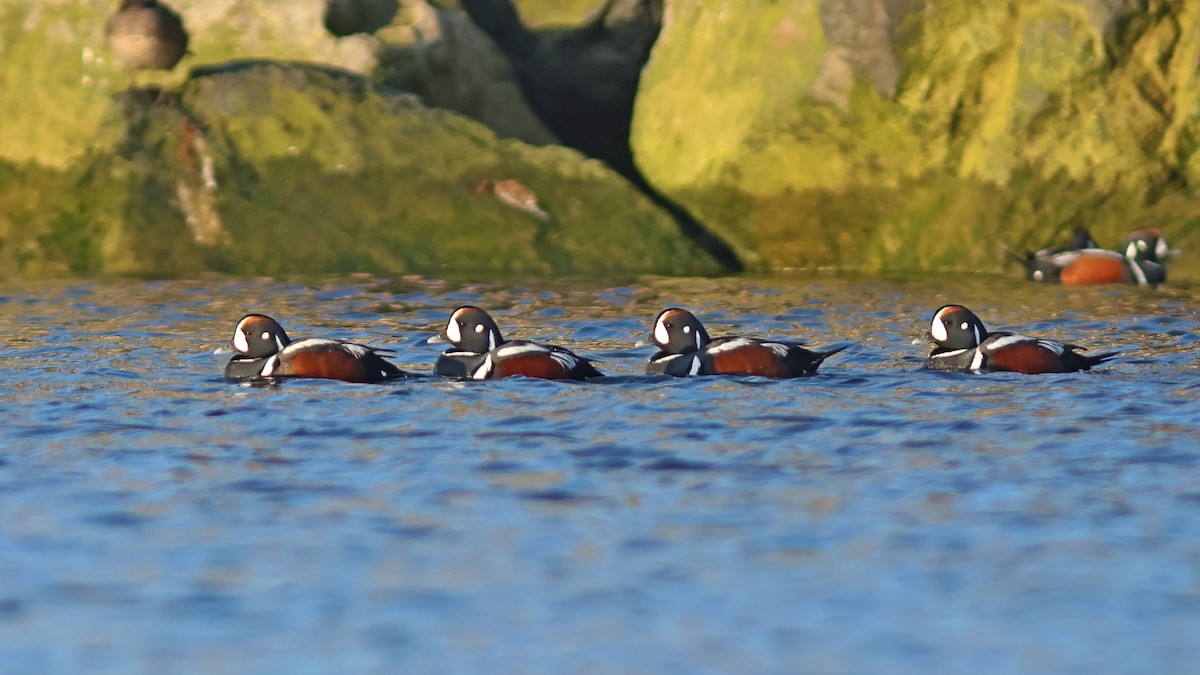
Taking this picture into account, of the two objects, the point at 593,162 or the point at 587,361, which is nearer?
the point at 587,361

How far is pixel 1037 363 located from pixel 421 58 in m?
13.6

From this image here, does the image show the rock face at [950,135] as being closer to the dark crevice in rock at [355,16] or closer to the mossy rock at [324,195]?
the mossy rock at [324,195]

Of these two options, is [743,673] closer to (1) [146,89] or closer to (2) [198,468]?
(2) [198,468]

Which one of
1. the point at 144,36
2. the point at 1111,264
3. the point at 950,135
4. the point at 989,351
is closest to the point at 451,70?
the point at 144,36

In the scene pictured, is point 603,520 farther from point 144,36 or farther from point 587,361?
point 144,36

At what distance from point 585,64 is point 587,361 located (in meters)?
14.0

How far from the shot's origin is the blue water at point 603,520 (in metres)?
7.02

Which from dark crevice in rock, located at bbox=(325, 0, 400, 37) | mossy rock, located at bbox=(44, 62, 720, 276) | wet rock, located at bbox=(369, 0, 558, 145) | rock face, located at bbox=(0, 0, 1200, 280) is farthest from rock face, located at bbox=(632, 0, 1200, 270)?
dark crevice in rock, located at bbox=(325, 0, 400, 37)

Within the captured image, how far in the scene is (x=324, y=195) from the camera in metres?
23.5

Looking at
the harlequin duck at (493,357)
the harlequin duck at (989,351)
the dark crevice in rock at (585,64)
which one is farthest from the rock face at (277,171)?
the harlequin duck at (989,351)

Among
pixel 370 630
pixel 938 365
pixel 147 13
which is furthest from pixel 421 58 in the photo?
pixel 370 630

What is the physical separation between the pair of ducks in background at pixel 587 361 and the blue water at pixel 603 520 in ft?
0.74

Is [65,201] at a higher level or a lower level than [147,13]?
lower

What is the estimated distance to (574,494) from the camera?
9.44 m
